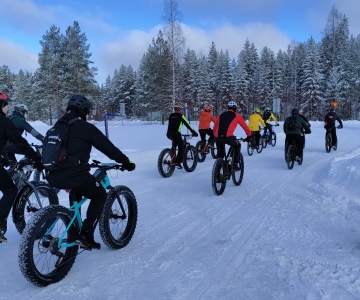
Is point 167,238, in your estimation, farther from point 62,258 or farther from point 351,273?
point 351,273

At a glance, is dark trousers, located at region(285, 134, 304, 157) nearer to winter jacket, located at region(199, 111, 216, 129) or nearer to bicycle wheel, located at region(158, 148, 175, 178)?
winter jacket, located at region(199, 111, 216, 129)

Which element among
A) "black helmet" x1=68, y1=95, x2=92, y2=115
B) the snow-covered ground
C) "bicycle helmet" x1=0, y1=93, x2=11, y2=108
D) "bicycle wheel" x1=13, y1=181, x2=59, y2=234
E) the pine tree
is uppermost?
the pine tree

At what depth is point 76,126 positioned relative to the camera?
3459mm

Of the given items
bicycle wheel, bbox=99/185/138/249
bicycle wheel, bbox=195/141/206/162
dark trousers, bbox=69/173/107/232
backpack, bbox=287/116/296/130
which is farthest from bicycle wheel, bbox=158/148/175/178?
dark trousers, bbox=69/173/107/232

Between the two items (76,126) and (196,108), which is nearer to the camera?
(76,126)

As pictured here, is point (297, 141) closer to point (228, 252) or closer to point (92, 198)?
point (228, 252)

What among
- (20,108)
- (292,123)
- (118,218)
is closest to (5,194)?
(118,218)

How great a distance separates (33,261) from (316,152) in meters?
14.4

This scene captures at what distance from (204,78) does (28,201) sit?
57.7 meters

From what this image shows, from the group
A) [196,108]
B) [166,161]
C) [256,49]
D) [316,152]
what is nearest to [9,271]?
[166,161]

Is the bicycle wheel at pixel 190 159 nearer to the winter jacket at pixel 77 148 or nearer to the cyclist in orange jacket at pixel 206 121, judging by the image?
the cyclist in orange jacket at pixel 206 121

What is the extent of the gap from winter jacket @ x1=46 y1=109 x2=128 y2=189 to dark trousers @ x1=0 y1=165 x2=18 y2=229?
3.78 feet

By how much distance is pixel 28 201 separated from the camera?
15.8 feet

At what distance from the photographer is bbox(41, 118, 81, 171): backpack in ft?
11.0
